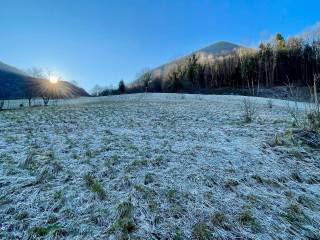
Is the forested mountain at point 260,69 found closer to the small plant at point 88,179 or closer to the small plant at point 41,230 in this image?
the small plant at point 88,179

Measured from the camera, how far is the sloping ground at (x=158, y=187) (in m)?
3.31

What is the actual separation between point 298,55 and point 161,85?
26.5 metres

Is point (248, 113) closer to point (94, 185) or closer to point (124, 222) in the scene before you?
point (94, 185)

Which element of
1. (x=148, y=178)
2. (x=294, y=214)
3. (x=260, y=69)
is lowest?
(x=294, y=214)

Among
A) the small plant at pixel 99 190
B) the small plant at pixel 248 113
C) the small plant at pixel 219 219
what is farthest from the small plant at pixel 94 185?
the small plant at pixel 248 113

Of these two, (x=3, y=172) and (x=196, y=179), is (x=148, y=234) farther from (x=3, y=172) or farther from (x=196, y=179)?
(x=3, y=172)

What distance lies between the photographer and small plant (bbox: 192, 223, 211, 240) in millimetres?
Answer: 3180

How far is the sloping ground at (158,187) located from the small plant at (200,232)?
13mm

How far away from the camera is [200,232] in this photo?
3.25 m

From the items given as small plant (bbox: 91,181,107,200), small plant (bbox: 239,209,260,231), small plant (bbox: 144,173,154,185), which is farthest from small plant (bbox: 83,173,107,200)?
small plant (bbox: 239,209,260,231)

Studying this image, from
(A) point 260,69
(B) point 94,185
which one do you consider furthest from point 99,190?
(A) point 260,69

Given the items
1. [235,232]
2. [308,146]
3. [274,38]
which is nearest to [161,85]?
[274,38]

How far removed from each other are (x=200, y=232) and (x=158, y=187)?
4.06 feet

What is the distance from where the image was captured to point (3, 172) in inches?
185
